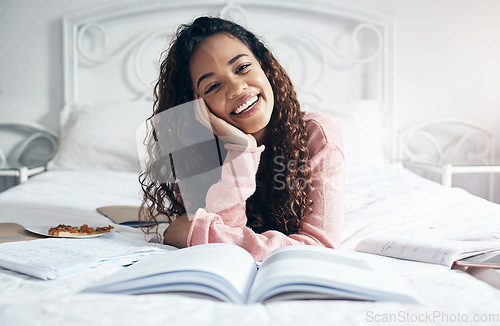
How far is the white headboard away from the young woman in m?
1.17

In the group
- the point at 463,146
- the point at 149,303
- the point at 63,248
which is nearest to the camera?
the point at 149,303

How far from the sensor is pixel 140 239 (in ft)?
3.06

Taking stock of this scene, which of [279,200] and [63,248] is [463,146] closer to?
[279,200]

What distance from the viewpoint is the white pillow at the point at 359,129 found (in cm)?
197

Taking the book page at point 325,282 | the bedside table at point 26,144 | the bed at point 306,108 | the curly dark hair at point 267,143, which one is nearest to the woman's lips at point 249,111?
the curly dark hair at point 267,143

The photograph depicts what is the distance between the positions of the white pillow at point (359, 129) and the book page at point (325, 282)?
1367mm

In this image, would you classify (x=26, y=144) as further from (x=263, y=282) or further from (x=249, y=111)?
(x=263, y=282)

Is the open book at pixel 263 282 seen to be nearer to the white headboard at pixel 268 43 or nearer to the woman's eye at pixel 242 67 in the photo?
the woman's eye at pixel 242 67

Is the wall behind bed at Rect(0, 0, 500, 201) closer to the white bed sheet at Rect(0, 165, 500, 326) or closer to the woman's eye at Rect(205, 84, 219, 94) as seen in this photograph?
the white bed sheet at Rect(0, 165, 500, 326)

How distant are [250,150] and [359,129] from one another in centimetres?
121

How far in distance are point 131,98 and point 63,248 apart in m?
1.62

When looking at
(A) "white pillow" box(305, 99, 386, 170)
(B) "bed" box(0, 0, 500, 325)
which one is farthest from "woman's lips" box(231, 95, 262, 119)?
(A) "white pillow" box(305, 99, 386, 170)

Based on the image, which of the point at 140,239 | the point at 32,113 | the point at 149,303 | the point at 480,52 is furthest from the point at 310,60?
the point at 149,303

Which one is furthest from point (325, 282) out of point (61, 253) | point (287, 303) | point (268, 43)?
point (268, 43)
